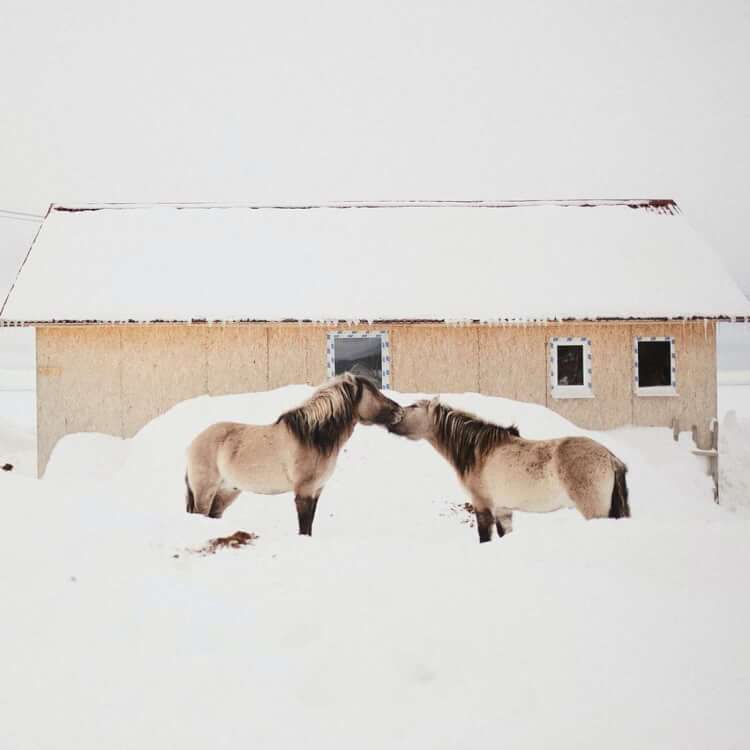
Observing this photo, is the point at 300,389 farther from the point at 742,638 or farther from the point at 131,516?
the point at 742,638

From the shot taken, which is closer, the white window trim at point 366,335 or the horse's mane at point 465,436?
the horse's mane at point 465,436

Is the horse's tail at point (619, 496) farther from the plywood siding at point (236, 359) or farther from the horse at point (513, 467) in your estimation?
the plywood siding at point (236, 359)

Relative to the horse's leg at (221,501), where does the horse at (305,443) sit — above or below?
above

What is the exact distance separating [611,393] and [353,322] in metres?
4.02

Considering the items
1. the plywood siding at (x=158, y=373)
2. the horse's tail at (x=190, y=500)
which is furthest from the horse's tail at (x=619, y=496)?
the plywood siding at (x=158, y=373)

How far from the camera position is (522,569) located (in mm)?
5367

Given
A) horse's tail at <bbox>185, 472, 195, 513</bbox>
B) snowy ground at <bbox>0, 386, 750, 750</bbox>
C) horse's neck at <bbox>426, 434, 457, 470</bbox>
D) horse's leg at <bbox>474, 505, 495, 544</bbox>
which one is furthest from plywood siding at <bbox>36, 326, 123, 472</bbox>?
horse's leg at <bbox>474, 505, 495, 544</bbox>

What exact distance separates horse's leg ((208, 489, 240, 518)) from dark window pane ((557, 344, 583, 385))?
16.8ft

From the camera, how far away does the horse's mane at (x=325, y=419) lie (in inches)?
302

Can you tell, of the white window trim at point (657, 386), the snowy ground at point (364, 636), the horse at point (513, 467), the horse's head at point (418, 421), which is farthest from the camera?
the white window trim at point (657, 386)

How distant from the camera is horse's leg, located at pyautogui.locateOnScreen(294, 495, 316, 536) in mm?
7613

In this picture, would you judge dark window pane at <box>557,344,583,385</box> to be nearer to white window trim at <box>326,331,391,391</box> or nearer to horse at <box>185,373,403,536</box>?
white window trim at <box>326,331,391,391</box>

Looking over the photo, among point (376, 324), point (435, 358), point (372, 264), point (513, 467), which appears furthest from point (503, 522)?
point (372, 264)

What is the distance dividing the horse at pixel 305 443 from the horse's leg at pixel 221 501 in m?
0.18
